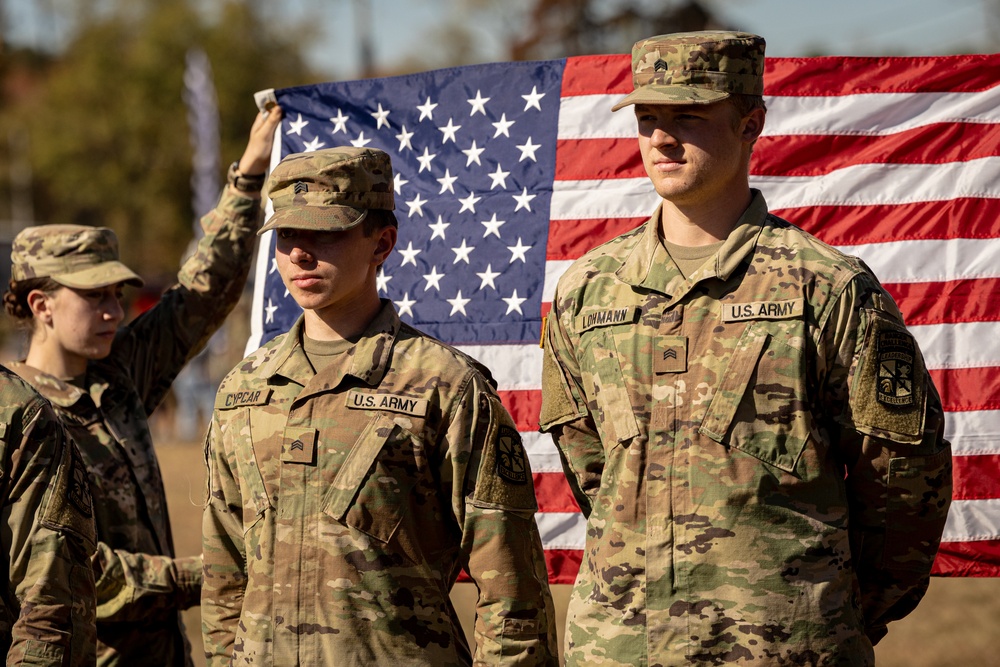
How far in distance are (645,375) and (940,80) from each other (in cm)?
246

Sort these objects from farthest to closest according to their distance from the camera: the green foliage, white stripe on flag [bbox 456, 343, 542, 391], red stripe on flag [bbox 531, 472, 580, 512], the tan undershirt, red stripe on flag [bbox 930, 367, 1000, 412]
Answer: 1. the green foliage
2. white stripe on flag [bbox 456, 343, 542, 391]
3. red stripe on flag [bbox 531, 472, 580, 512]
4. red stripe on flag [bbox 930, 367, 1000, 412]
5. the tan undershirt

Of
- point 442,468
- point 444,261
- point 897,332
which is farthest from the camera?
point 444,261

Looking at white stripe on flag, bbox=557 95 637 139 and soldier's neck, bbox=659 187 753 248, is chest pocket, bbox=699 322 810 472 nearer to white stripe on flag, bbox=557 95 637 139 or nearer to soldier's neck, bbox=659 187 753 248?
soldier's neck, bbox=659 187 753 248

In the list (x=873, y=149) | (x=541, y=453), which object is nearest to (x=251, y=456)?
(x=541, y=453)

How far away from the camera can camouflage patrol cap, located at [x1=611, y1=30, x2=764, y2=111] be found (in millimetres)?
3383

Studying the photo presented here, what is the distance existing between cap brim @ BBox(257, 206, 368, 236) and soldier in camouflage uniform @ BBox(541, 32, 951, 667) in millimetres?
699

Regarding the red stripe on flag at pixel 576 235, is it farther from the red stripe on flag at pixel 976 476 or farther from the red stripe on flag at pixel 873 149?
the red stripe on flag at pixel 976 476

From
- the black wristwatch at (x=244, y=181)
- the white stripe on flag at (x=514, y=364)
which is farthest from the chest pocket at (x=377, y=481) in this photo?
the black wristwatch at (x=244, y=181)

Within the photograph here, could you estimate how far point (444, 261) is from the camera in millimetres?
5594

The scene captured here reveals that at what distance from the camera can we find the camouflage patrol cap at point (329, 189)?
357 cm

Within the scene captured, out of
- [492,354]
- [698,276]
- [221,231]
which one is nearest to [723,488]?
[698,276]

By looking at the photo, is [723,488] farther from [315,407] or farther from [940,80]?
[940,80]

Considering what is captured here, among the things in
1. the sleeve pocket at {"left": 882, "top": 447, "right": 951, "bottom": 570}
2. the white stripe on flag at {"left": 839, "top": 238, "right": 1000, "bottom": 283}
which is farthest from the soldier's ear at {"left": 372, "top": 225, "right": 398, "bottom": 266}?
the white stripe on flag at {"left": 839, "top": 238, "right": 1000, "bottom": 283}

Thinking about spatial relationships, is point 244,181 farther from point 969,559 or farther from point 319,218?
point 969,559
